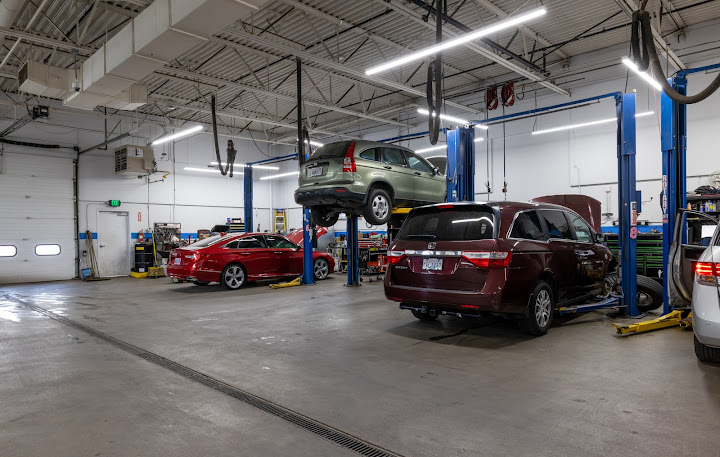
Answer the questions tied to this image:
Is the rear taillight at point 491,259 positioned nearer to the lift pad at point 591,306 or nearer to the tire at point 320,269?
the lift pad at point 591,306

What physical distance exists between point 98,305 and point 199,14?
18.5 feet

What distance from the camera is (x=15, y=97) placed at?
1375 centimetres

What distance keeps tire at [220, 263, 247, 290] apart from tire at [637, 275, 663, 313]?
8.04 meters

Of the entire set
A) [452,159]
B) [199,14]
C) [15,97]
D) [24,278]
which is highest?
[15,97]

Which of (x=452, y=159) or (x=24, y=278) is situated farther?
(x=24, y=278)

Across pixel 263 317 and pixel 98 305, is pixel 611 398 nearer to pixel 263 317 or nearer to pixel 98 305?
pixel 263 317

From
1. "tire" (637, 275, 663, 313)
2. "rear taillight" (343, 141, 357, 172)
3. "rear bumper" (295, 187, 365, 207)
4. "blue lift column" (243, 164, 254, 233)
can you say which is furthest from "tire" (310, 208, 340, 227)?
"blue lift column" (243, 164, 254, 233)

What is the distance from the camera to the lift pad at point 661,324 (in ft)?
17.1

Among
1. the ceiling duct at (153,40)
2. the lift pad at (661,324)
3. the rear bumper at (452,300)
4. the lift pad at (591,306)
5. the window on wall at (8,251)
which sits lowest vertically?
the lift pad at (661,324)

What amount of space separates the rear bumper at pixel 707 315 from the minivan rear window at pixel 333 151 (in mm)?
5057

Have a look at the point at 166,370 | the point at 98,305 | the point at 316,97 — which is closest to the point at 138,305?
the point at 98,305

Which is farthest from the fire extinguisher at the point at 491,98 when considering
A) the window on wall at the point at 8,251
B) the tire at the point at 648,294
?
the window on wall at the point at 8,251

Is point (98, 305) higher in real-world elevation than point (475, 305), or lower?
lower

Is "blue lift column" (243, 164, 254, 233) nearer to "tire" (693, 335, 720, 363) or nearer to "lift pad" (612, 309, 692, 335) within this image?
"lift pad" (612, 309, 692, 335)
